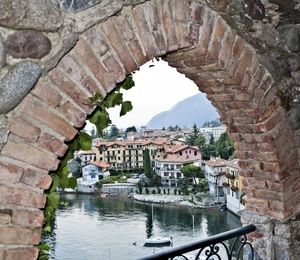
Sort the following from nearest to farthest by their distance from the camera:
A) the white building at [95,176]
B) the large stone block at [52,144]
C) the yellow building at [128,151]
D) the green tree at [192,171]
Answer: the large stone block at [52,144] < the yellow building at [128,151] < the white building at [95,176] < the green tree at [192,171]

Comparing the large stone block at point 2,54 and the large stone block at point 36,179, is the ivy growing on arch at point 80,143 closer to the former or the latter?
the large stone block at point 36,179

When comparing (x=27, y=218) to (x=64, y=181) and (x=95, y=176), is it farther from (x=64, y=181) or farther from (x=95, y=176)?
(x=95, y=176)

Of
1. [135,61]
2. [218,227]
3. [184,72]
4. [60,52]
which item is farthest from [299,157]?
[218,227]

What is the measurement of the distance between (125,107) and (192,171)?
1862cm

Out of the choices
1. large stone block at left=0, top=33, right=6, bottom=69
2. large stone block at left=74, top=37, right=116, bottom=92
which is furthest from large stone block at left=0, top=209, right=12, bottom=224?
large stone block at left=74, top=37, right=116, bottom=92

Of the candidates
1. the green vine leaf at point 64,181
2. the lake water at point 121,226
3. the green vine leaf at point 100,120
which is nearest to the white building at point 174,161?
the lake water at point 121,226

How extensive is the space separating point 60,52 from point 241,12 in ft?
3.59

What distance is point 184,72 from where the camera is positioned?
245cm

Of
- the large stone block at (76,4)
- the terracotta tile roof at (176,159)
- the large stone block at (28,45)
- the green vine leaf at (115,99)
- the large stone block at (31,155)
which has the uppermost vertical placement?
the terracotta tile roof at (176,159)

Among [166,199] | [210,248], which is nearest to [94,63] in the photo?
[210,248]

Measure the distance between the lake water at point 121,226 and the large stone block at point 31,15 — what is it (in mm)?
14886

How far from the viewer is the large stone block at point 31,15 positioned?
4.68ft

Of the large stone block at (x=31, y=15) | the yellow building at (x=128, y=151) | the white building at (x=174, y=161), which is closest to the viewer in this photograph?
the large stone block at (x=31, y=15)

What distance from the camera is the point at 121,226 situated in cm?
2102
